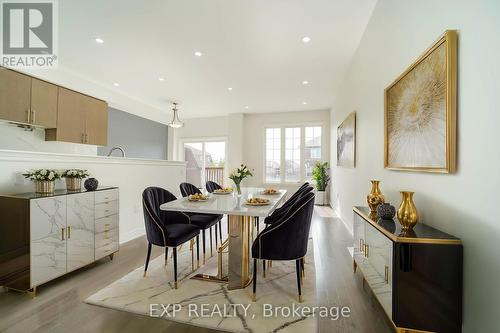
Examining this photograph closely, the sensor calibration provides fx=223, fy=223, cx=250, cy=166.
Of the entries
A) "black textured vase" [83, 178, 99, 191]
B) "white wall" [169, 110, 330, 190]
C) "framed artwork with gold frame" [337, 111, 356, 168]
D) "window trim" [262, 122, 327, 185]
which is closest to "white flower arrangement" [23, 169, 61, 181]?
"black textured vase" [83, 178, 99, 191]

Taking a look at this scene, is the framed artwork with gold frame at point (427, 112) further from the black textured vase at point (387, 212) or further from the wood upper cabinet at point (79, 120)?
Result: the wood upper cabinet at point (79, 120)

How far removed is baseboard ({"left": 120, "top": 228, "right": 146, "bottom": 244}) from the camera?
350 cm

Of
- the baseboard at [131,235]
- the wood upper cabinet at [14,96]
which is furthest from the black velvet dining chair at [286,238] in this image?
the wood upper cabinet at [14,96]

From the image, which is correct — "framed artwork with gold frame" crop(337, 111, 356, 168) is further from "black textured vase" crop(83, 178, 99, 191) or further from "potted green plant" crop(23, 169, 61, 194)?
"potted green plant" crop(23, 169, 61, 194)

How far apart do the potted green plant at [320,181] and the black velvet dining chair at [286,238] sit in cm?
501

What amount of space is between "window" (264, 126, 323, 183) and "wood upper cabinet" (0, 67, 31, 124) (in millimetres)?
5843

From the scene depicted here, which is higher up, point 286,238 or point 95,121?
point 95,121

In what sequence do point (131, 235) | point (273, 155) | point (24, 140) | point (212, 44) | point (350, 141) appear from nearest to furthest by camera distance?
1. point (212, 44)
2. point (24, 140)
3. point (131, 235)
4. point (350, 141)
5. point (273, 155)

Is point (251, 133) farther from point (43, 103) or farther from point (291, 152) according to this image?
point (43, 103)

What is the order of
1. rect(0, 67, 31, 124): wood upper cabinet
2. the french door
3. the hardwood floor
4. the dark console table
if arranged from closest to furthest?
the dark console table, the hardwood floor, rect(0, 67, 31, 124): wood upper cabinet, the french door

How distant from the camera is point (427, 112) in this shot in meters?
1.56

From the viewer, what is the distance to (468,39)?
3.98 feet

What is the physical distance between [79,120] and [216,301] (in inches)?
143

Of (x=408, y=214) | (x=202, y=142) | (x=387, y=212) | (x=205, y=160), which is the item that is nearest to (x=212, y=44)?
(x=387, y=212)
